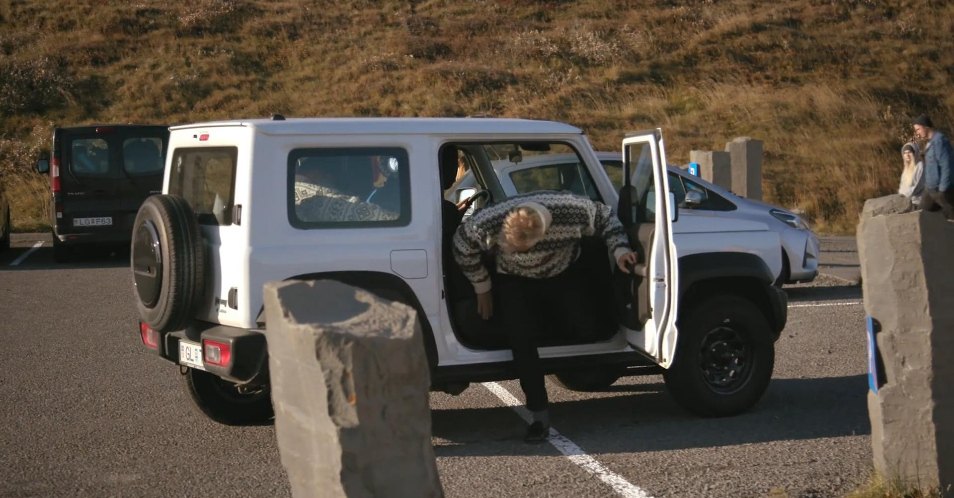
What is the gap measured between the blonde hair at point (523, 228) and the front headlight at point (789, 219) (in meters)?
6.40

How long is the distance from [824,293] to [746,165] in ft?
12.2

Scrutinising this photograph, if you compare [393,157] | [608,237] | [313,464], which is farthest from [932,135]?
[313,464]

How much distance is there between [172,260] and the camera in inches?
260

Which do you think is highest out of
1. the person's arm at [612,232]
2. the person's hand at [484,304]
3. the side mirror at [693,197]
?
the side mirror at [693,197]

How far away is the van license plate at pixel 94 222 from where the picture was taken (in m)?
17.3

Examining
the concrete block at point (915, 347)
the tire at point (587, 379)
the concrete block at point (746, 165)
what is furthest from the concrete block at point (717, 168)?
the concrete block at point (915, 347)

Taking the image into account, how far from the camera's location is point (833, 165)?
27.2m

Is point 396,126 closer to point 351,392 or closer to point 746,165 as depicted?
point 351,392

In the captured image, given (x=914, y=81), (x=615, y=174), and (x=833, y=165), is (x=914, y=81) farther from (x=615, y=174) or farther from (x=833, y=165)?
(x=615, y=174)

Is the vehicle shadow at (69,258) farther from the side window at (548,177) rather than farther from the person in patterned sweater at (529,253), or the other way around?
the person in patterned sweater at (529,253)

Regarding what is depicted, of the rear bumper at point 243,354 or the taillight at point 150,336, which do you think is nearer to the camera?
the rear bumper at point 243,354

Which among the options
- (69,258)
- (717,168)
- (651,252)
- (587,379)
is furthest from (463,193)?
(69,258)

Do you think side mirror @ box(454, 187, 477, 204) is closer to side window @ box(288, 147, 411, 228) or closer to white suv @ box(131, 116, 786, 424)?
white suv @ box(131, 116, 786, 424)

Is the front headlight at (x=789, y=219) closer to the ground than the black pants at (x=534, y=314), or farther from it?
farther from it
